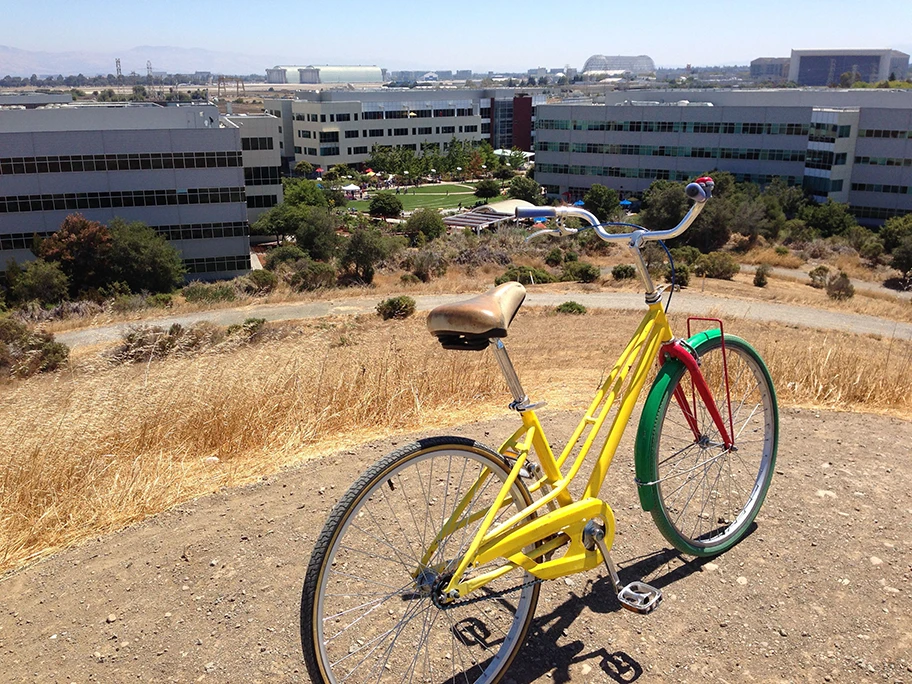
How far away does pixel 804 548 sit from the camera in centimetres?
402

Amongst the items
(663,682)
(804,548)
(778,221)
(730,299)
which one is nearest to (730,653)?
(663,682)

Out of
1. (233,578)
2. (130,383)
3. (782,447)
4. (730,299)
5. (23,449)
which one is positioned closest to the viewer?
(233,578)

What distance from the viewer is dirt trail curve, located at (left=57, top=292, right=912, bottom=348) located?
2491cm

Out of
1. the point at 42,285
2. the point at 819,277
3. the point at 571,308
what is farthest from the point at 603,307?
the point at 42,285

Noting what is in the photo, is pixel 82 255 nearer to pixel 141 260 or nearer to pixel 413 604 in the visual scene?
pixel 141 260

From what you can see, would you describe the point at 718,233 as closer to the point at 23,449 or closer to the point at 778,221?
the point at 778,221

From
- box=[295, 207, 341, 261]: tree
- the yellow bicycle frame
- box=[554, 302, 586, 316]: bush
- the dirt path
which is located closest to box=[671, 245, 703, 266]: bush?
box=[554, 302, 586, 316]: bush

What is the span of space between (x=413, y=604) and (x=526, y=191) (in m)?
67.4

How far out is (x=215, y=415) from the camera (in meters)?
5.59

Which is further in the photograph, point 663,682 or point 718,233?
point 718,233

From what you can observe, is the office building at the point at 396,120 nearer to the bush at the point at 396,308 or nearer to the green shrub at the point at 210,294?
the green shrub at the point at 210,294

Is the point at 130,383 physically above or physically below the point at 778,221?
above

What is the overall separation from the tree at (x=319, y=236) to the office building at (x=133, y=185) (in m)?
3.50

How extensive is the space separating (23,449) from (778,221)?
2069 inches
